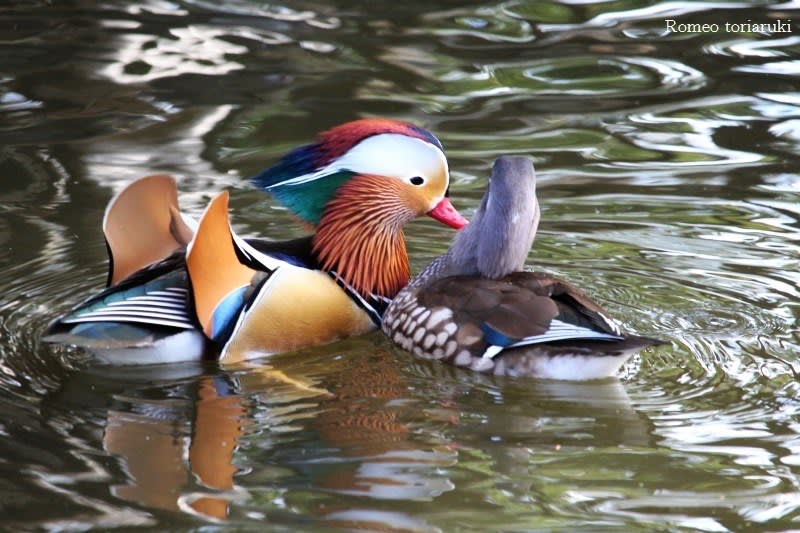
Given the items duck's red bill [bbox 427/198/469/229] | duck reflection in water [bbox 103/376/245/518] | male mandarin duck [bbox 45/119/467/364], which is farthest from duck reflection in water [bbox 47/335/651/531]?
duck's red bill [bbox 427/198/469/229]

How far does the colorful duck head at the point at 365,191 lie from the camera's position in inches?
216

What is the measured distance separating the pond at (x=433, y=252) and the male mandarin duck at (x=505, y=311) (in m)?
0.10

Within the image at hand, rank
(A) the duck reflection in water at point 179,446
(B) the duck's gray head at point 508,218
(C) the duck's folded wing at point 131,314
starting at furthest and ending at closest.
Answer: (B) the duck's gray head at point 508,218 < (C) the duck's folded wing at point 131,314 < (A) the duck reflection in water at point 179,446

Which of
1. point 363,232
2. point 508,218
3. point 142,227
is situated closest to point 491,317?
point 508,218

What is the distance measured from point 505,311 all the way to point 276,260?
3.14 ft

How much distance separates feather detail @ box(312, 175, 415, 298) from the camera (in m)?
5.64

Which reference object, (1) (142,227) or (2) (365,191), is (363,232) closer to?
(2) (365,191)

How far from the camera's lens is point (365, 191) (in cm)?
566

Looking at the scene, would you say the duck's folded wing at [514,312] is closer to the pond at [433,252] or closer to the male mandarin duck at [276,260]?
the pond at [433,252]

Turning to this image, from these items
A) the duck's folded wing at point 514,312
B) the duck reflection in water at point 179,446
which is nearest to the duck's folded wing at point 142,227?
the duck reflection in water at point 179,446

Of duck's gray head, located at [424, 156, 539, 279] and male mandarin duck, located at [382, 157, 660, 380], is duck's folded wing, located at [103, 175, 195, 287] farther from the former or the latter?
duck's gray head, located at [424, 156, 539, 279]

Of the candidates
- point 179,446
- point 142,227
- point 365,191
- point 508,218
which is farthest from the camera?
point 365,191

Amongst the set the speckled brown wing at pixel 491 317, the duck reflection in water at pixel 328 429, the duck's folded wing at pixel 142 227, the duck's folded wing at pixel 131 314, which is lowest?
the duck reflection in water at pixel 328 429

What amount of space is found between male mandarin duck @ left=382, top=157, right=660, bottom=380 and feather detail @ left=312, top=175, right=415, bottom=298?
24cm
